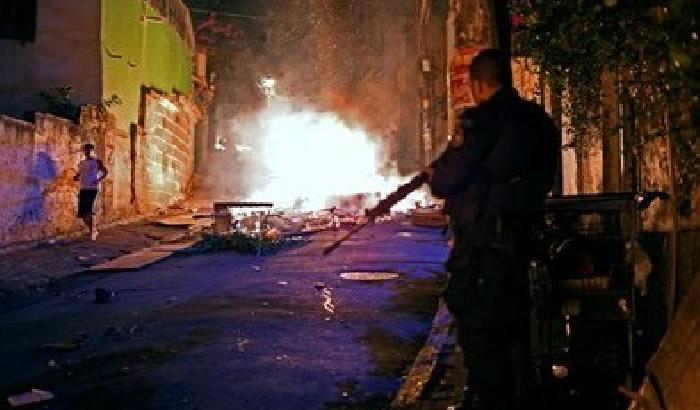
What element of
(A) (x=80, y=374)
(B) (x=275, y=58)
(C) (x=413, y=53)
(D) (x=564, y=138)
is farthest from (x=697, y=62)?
(B) (x=275, y=58)

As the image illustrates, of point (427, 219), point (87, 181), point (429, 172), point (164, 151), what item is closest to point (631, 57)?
point (429, 172)

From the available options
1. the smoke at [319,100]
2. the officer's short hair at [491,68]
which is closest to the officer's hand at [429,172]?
the officer's short hair at [491,68]

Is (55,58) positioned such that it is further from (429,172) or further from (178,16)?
(429,172)

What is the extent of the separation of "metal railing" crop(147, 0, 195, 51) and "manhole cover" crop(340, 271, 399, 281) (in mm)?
16171

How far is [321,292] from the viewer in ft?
30.6

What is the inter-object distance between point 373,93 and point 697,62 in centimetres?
4039

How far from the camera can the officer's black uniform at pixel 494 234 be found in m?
3.82

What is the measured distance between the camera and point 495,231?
3.86m

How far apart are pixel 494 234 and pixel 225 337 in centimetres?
384

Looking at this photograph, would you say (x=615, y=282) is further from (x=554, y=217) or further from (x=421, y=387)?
(x=421, y=387)

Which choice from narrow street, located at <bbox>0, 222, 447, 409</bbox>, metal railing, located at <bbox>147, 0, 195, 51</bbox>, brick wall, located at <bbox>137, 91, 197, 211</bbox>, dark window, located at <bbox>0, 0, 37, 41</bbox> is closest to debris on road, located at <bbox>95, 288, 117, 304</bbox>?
Answer: narrow street, located at <bbox>0, 222, 447, 409</bbox>

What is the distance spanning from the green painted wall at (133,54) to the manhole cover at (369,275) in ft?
35.9

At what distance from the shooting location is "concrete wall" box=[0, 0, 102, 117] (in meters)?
17.8

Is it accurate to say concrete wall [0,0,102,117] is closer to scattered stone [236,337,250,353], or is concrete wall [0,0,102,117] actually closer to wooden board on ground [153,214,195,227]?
wooden board on ground [153,214,195,227]
